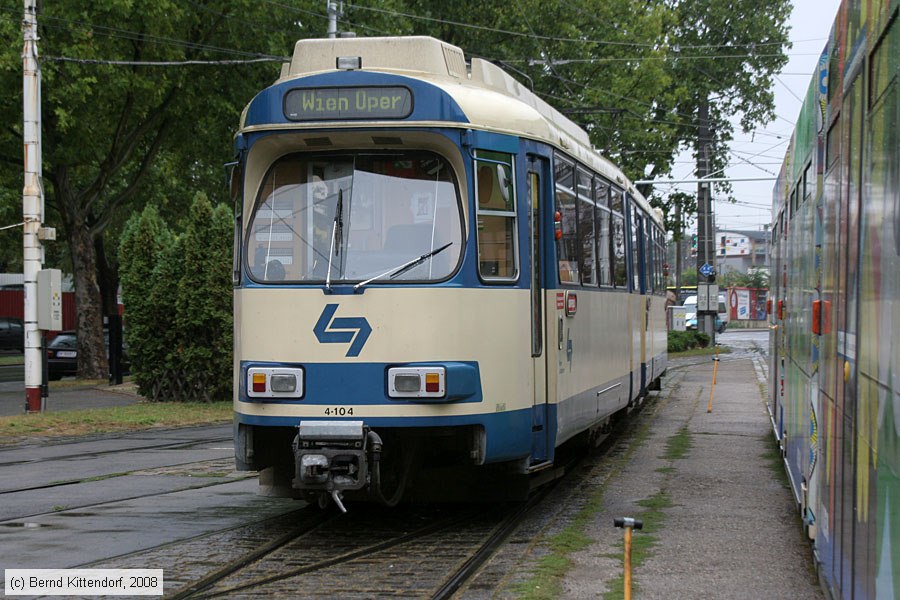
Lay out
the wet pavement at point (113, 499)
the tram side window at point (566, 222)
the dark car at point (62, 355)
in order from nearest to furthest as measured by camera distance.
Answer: the wet pavement at point (113, 499)
the tram side window at point (566, 222)
the dark car at point (62, 355)

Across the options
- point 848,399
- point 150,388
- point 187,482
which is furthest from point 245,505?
point 150,388

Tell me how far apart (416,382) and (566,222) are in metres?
2.76

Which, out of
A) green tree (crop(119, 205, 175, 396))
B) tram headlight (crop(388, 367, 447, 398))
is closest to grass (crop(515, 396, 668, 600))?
tram headlight (crop(388, 367, 447, 398))

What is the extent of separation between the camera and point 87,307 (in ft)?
102

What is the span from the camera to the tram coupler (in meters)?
8.68

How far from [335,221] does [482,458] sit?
2.00 meters

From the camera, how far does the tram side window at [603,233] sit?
13.0 metres

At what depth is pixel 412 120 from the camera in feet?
30.3

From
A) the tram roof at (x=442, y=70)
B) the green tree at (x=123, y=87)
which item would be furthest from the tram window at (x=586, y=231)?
the green tree at (x=123, y=87)

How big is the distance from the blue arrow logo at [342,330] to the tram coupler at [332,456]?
561mm

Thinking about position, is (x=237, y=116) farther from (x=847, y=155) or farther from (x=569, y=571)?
(x=847, y=155)

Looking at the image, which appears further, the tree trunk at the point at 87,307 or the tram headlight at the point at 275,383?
the tree trunk at the point at 87,307

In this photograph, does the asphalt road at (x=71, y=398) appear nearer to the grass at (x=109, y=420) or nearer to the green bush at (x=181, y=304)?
the green bush at (x=181, y=304)

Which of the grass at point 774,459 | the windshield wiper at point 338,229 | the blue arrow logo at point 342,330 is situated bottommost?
the grass at point 774,459
